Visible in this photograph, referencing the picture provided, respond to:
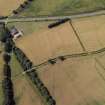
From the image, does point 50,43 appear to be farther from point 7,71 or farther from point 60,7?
point 7,71

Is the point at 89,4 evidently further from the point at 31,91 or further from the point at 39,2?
the point at 31,91

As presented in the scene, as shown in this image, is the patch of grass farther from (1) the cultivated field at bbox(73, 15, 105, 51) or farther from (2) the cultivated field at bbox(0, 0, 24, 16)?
(1) the cultivated field at bbox(73, 15, 105, 51)

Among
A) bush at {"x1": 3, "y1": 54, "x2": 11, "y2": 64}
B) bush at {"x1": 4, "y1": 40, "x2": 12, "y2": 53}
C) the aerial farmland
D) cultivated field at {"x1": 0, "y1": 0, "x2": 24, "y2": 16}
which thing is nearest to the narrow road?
the aerial farmland

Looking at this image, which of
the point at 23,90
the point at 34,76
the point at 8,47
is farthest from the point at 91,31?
the point at 23,90

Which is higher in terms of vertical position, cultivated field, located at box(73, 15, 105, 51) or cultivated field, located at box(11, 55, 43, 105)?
cultivated field, located at box(73, 15, 105, 51)

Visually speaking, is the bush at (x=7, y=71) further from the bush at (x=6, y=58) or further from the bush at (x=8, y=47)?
the bush at (x=8, y=47)

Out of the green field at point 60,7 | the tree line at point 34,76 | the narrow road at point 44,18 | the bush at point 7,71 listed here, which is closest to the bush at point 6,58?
the bush at point 7,71

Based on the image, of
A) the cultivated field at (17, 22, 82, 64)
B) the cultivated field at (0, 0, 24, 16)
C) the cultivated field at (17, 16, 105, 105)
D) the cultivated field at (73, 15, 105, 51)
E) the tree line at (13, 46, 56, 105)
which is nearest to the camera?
the cultivated field at (17, 16, 105, 105)
